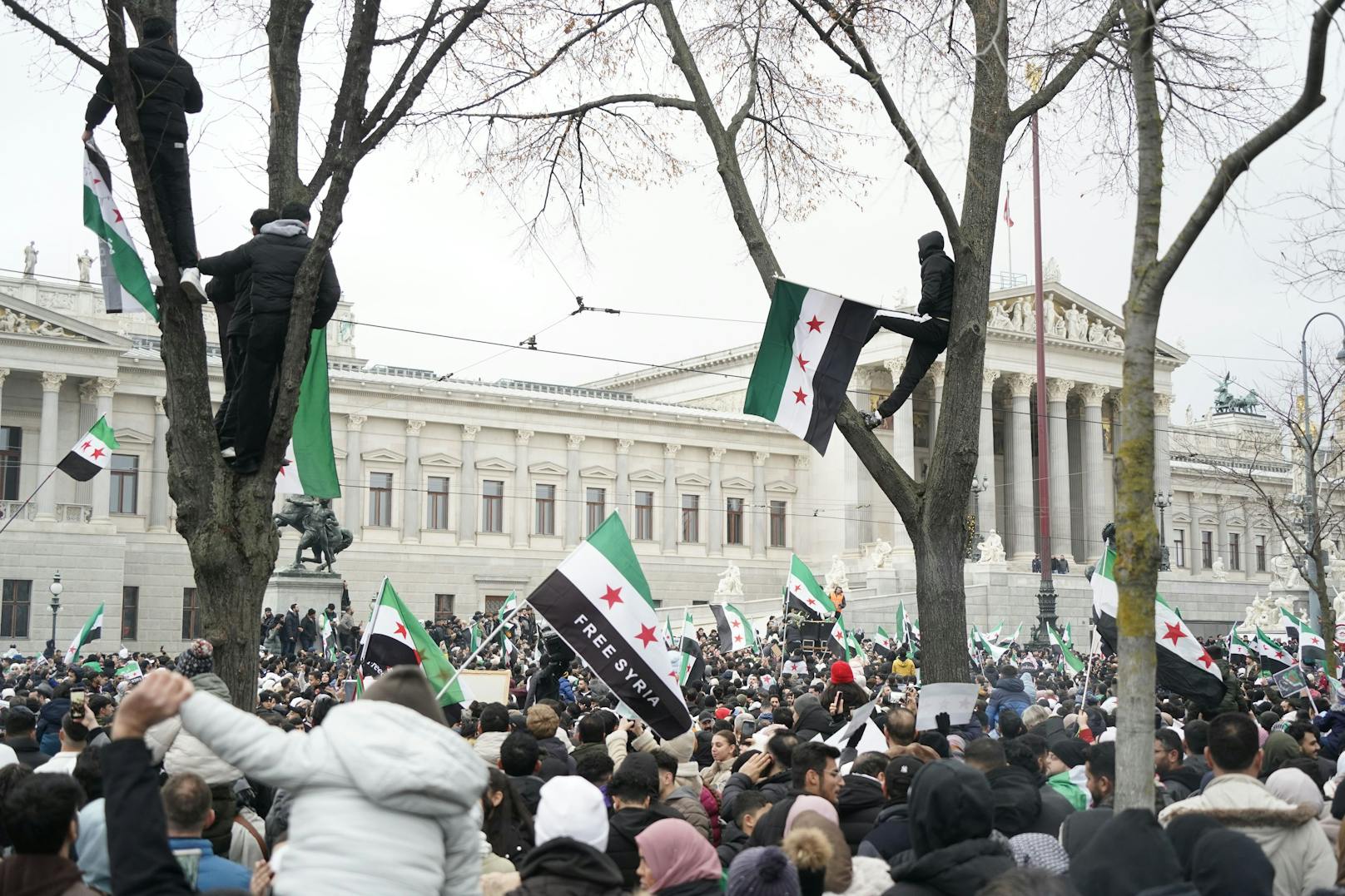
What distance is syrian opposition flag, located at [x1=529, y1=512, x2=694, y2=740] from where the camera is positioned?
7797mm

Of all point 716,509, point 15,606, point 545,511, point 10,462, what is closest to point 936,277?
point 15,606

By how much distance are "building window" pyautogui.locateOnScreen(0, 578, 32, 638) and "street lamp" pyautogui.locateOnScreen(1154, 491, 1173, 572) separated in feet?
117

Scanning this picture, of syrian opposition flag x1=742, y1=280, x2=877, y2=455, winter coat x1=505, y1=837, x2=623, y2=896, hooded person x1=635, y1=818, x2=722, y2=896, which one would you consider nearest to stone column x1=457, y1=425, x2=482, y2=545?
syrian opposition flag x1=742, y1=280, x2=877, y2=455

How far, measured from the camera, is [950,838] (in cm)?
439

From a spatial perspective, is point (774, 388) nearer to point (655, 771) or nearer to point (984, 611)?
point (655, 771)

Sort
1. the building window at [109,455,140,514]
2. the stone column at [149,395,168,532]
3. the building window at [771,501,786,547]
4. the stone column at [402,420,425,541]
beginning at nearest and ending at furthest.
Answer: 1. the building window at [109,455,140,514]
2. the stone column at [149,395,168,532]
3. the stone column at [402,420,425,541]
4. the building window at [771,501,786,547]

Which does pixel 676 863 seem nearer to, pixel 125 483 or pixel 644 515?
pixel 125 483

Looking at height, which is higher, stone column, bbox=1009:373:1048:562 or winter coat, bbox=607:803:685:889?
stone column, bbox=1009:373:1048:562

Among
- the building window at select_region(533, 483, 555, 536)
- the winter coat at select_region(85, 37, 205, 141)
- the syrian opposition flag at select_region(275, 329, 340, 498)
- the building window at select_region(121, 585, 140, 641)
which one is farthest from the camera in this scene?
the building window at select_region(533, 483, 555, 536)

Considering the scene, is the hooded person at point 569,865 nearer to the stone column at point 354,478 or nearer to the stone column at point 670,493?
the stone column at point 354,478

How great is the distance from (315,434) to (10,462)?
47.5 m

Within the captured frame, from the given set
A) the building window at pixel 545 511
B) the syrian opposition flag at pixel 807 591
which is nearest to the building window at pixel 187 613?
the building window at pixel 545 511

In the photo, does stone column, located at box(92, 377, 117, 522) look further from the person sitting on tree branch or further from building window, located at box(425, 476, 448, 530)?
the person sitting on tree branch

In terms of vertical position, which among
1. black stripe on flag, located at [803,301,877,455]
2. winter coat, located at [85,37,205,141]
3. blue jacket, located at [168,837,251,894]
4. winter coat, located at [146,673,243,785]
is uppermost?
winter coat, located at [85,37,205,141]
